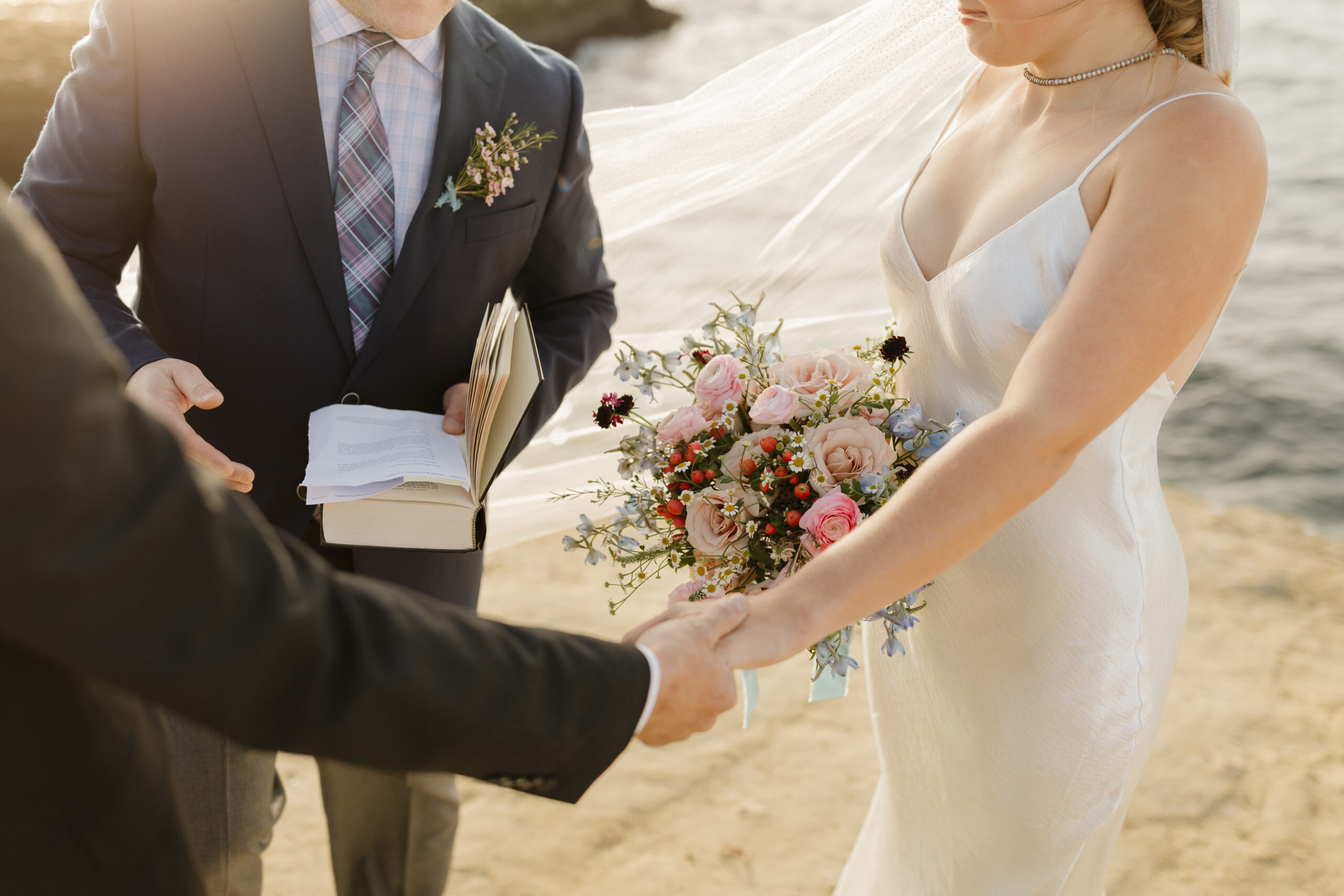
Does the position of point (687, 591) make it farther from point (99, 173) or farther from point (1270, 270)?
point (1270, 270)

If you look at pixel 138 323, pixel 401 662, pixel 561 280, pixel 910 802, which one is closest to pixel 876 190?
pixel 561 280

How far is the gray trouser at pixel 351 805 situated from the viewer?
2.26 metres

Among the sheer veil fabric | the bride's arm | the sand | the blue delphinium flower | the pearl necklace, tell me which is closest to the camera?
the bride's arm

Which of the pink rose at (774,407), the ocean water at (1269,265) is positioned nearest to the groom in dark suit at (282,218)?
the pink rose at (774,407)

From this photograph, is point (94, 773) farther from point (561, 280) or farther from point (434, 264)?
point (561, 280)

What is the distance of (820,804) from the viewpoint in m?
3.53

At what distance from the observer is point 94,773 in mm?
1128

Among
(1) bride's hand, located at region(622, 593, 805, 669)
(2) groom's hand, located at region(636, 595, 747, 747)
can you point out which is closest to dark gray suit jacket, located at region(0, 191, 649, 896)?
(2) groom's hand, located at region(636, 595, 747, 747)

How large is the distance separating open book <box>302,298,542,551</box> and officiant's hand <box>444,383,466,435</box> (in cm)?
7

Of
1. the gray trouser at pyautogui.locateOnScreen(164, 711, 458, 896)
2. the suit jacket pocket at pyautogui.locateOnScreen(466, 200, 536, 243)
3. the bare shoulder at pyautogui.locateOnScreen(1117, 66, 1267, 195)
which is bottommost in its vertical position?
the gray trouser at pyautogui.locateOnScreen(164, 711, 458, 896)

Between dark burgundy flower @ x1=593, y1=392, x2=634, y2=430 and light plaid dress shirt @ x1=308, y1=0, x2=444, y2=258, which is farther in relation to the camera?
light plaid dress shirt @ x1=308, y1=0, x2=444, y2=258

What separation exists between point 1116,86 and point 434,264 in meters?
1.34

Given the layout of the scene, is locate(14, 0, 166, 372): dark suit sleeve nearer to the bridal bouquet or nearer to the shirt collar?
the shirt collar

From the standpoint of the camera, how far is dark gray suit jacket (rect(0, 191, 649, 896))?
88 centimetres
